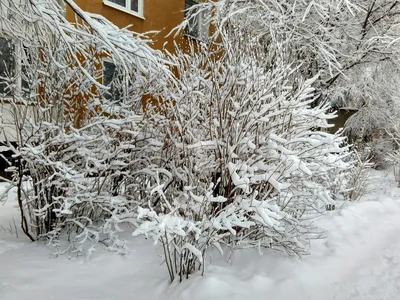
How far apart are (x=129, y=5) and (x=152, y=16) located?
88cm

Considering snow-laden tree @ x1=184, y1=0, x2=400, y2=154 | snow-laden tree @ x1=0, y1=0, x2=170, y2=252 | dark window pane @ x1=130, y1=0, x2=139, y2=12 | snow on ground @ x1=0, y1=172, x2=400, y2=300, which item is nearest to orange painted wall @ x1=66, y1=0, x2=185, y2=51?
dark window pane @ x1=130, y1=0, x2=139, y2=12

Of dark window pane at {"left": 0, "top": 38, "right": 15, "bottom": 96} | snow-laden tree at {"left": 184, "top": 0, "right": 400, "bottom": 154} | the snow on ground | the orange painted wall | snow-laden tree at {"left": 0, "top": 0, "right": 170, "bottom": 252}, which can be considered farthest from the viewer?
the orange painted wall

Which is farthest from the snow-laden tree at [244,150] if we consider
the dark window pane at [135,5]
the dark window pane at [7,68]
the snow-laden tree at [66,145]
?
the dark window pane at [135,5]

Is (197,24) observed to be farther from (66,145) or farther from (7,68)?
(66,145)

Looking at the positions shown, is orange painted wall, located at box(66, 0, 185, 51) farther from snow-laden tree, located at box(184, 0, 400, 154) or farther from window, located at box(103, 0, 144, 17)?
snow-laden tree, located at box(184, 0, 400, 154)

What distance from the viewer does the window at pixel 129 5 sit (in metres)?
11.2

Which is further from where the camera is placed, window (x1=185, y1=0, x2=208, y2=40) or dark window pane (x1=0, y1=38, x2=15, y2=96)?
window (x1=185, y1=0, x2=208, y2=40)

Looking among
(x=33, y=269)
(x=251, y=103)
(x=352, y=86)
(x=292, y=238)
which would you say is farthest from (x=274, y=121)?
(x=352, y=86)

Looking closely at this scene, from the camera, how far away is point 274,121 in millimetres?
4023

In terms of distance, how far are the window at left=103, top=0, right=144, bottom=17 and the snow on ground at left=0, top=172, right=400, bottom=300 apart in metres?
8.29

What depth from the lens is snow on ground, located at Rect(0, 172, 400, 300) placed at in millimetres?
3365

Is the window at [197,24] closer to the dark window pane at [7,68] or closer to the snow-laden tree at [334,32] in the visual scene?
the snow-laden tree at [334,32]

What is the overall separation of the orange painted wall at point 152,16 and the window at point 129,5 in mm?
95

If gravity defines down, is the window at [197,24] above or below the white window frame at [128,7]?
below
